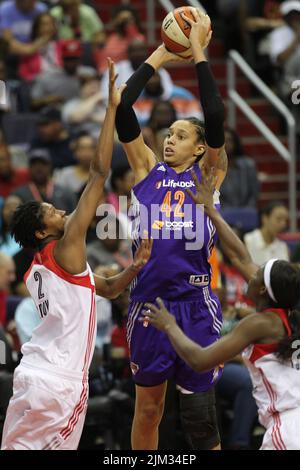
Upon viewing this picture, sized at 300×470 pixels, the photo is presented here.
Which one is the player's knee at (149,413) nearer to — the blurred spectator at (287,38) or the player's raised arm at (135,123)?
the player's raised arm at (135,123)

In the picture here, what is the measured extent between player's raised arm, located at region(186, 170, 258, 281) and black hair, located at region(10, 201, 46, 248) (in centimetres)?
85

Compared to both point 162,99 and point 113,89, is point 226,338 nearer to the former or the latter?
point 113,89

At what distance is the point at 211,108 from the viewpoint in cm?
628

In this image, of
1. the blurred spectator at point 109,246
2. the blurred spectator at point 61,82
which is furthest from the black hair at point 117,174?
→ the blurred spectator at point 61,82

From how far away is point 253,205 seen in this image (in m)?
11.7

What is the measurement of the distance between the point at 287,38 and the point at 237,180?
103 inches

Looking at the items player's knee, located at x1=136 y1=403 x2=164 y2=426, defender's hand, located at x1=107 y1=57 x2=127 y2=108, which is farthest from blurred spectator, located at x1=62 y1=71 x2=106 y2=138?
player's knee, located at x1=136 y1=403 x2=164 y2=426

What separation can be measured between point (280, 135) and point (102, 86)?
241cm

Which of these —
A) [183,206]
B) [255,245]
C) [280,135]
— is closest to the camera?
[183,206]

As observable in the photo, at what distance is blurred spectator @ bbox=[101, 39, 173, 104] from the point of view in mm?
12109

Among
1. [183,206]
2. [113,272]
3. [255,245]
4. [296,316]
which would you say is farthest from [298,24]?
[296,316]

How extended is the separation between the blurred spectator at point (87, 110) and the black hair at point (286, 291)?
667 cm

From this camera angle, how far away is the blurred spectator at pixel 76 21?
1294 cm
